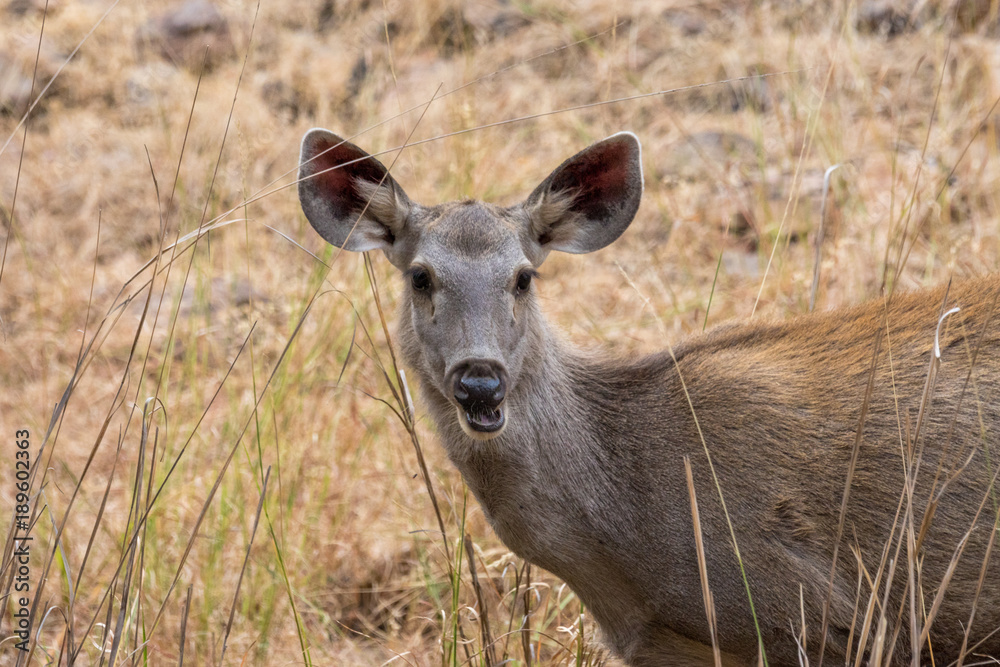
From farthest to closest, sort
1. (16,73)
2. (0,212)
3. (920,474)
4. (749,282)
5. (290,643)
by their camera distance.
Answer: (16,73)
(0,212)
(749,282)
(290,643)
(920,474)

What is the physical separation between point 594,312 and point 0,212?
5.88 metres

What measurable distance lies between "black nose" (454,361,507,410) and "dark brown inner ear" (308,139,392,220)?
0.94 m

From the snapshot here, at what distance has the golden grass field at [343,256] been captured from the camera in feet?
14.9

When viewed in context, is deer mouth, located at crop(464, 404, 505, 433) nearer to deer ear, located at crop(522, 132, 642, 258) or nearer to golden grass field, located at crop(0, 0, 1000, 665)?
golden grass field, located at crop(0, 0, 1000, 665)

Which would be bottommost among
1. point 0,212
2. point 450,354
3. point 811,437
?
point 811,437

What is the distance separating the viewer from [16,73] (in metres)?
10.9

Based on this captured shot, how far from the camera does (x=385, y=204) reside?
4.00 meters

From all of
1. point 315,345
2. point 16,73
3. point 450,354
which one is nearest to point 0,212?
point 16,73

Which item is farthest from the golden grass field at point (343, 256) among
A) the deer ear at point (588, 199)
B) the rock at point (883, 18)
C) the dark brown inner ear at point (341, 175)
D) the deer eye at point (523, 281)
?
the deer eye at point (523, 281)

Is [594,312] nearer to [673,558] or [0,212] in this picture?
[673,558]

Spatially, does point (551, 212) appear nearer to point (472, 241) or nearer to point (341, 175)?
point (472, 241)

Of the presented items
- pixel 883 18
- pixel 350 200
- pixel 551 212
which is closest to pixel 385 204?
pixel 350 200

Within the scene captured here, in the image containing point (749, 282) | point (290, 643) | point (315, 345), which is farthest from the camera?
point (749, 282)

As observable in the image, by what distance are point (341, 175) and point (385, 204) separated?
0.22 metres
